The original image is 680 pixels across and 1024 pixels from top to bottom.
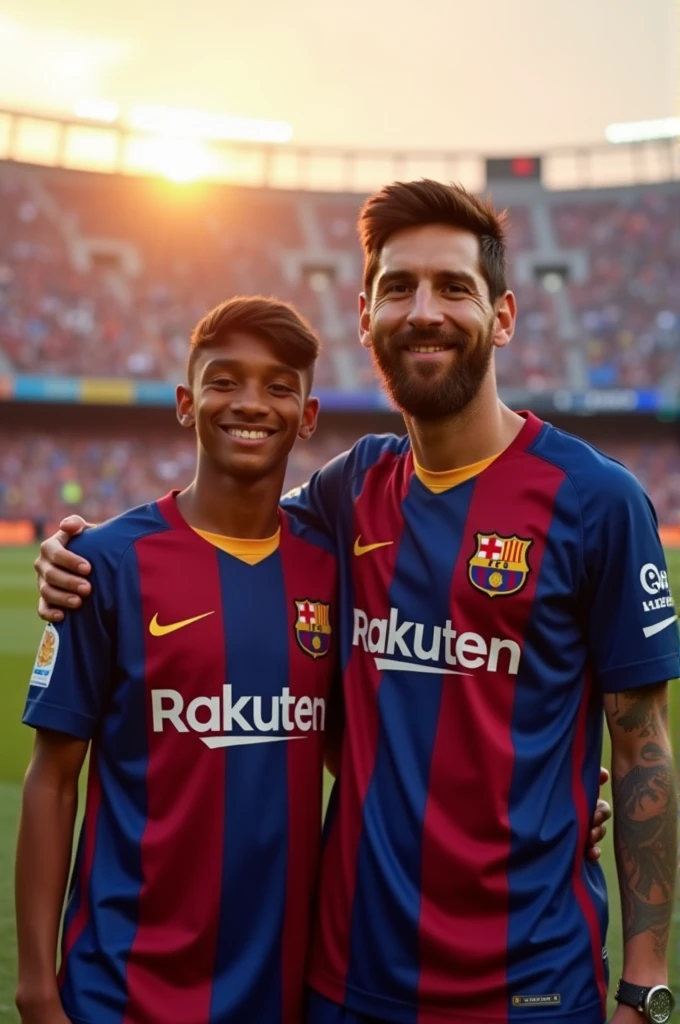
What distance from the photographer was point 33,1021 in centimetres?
218

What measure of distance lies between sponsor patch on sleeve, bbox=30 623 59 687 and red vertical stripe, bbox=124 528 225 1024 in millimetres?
193

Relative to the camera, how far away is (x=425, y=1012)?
2.13m

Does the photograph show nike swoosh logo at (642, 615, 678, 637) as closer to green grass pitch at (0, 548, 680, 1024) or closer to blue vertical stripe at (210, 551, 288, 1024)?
blue vertical stripe at (210, 551, 288, 1024)

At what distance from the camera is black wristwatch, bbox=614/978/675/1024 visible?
2123mm

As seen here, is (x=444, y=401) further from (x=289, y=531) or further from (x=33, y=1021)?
(x=33, y=1021)

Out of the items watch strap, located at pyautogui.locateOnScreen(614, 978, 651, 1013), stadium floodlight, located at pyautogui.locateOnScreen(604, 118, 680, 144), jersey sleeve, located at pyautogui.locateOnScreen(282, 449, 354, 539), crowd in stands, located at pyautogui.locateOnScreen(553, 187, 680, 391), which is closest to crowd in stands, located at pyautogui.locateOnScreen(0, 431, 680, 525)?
crowd in stands, located at pyautogui.locateOnScreen(553, 187, 680, 391)

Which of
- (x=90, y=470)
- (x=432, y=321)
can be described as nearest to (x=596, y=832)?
(x=432, y=321)

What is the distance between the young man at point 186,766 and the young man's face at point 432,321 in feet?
0.83

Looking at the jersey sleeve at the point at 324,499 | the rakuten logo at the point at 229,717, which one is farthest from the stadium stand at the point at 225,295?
the rakuten logo at the point at 229,717

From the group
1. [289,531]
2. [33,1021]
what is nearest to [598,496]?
[289,531]

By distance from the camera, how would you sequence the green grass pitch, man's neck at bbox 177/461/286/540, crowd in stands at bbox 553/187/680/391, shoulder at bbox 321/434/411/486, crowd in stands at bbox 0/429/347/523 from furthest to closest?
1. crowd in stands at bbox 553/187/680/391
2. crowd in stands at bbox 0/429/347/523
3. the green grass pitch
4. shoulder at bbox 321/434/411/486
5. man's neck at bbox 177/461/286/540

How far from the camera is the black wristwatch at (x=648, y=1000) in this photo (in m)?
2.12

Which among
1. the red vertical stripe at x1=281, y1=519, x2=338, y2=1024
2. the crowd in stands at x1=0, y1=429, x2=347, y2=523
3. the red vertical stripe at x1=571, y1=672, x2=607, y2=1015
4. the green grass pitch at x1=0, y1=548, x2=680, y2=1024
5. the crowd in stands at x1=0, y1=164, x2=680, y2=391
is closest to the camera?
the red vertical stripe at x1=571, y1=672, x2=607, y2=1015

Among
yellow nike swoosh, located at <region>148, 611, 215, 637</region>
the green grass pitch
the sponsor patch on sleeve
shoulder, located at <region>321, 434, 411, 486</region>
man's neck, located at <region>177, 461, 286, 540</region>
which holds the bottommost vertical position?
the green grass pitch
